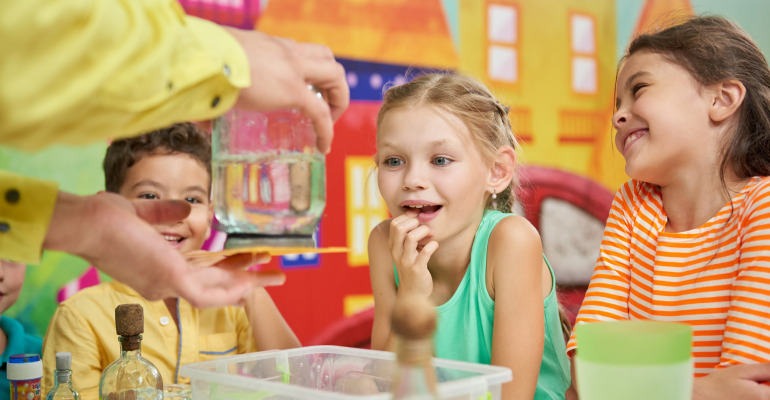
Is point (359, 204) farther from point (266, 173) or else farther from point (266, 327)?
point (266, 173)

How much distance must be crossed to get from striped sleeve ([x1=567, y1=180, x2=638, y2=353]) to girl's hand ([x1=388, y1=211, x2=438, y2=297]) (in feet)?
1.02

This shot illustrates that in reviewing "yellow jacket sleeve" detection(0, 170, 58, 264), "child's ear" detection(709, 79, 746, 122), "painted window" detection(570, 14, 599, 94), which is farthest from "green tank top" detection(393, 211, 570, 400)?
"painted window" detection(570, 14, 599, 94)

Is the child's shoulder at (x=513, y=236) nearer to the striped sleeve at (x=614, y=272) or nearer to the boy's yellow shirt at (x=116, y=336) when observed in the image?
the striped sleeve at (x=614, y=272)

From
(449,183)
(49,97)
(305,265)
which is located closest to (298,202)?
(449,183)

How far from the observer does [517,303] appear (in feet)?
3.71

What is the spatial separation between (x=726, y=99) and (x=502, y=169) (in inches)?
17.8

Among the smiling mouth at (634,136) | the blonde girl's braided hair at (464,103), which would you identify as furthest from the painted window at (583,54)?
the smiling mouth at (634,136)

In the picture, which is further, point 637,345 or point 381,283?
point 381,283

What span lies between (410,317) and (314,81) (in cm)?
43

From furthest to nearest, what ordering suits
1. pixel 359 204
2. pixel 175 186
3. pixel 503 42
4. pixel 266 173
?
1. pixel 503 42
2. pixel 359 204
3. pixel 175 186
4. pixel 266 173

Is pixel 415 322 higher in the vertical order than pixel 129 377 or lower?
higher

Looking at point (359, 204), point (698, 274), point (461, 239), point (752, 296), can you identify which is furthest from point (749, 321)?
point (359, 204)

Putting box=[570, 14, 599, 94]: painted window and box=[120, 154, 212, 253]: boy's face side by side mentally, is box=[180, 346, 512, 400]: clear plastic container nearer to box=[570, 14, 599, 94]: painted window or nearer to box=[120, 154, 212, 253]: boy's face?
box=[120, 154, 212, 253]: boy's face

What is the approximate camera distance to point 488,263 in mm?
1229
